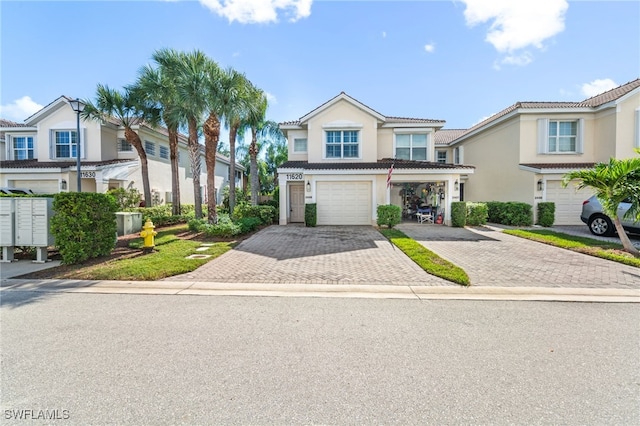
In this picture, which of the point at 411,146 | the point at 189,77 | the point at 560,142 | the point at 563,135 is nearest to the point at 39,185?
the point at 189,77

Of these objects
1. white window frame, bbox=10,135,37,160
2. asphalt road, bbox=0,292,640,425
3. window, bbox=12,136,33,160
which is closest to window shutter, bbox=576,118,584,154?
asphalt road, bbox=0,292,640,425

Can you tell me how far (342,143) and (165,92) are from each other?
31.6 feet

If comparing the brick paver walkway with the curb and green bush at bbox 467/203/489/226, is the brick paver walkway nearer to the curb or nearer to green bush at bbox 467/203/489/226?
the curb

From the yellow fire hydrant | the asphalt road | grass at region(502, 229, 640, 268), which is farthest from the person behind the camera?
the yellow fire hydrant

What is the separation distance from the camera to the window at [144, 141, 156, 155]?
2096 centimetres

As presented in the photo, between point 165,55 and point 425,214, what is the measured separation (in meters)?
15.5

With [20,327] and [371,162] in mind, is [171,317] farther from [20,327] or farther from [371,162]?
[371,162]

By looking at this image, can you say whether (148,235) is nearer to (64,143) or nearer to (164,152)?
(64,143)

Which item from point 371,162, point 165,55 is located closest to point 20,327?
point 165,55

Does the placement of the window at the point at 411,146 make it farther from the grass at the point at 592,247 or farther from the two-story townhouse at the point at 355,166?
the grass at the point at 592,247

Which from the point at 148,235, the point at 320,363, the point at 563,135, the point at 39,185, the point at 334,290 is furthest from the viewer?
the point at 39,185

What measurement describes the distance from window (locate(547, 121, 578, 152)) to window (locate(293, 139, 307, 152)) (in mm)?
13859

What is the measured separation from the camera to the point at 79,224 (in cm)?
737

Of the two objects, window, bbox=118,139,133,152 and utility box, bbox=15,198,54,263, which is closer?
utility box, bbox=15,198,54,263
